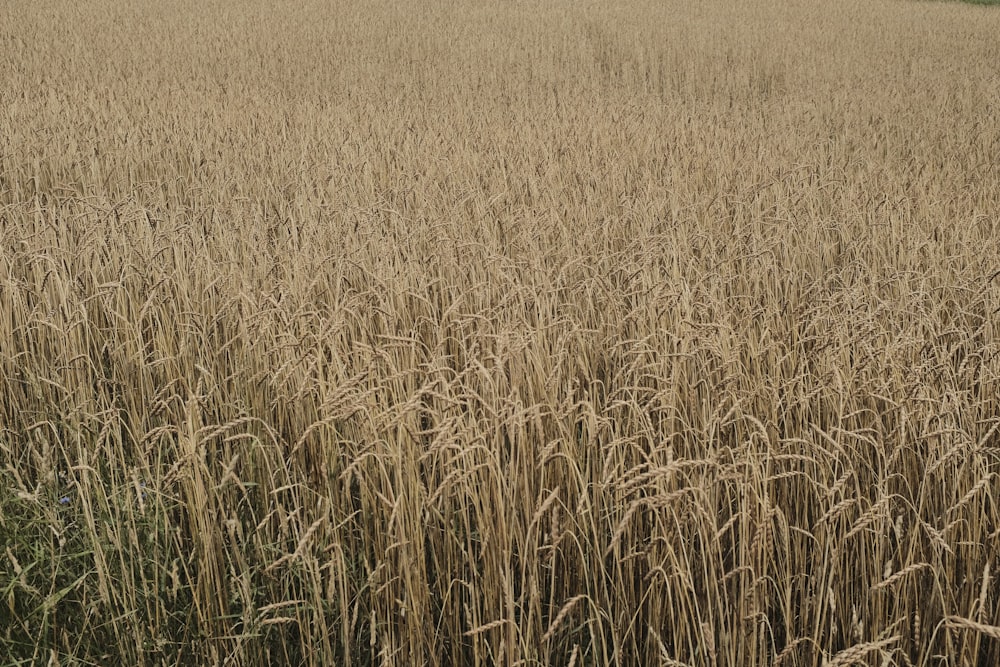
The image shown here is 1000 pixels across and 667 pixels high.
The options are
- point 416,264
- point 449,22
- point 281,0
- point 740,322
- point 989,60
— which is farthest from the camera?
point 281,0

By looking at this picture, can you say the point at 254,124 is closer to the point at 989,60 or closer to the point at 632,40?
the point at 632,40

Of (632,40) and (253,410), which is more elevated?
(632,40)

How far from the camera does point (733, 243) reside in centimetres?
290

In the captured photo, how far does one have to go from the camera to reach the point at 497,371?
1669mm

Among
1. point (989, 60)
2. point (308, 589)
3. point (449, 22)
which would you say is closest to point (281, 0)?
point (449, 22)

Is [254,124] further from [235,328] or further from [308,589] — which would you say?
[308,589]

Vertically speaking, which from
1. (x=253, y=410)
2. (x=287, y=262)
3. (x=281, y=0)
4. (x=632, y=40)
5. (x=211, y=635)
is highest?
(x=281, y=0)

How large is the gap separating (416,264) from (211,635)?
4.27 feet

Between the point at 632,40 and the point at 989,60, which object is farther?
the point at 632,40

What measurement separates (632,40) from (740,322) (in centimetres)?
754

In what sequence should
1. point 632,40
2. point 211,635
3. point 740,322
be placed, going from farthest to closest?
1. point 632,40
2. point 740,322
3. point 211,635

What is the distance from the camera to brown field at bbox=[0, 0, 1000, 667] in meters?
1.46

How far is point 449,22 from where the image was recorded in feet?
34.2

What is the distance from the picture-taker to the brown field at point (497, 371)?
4.78 feet
